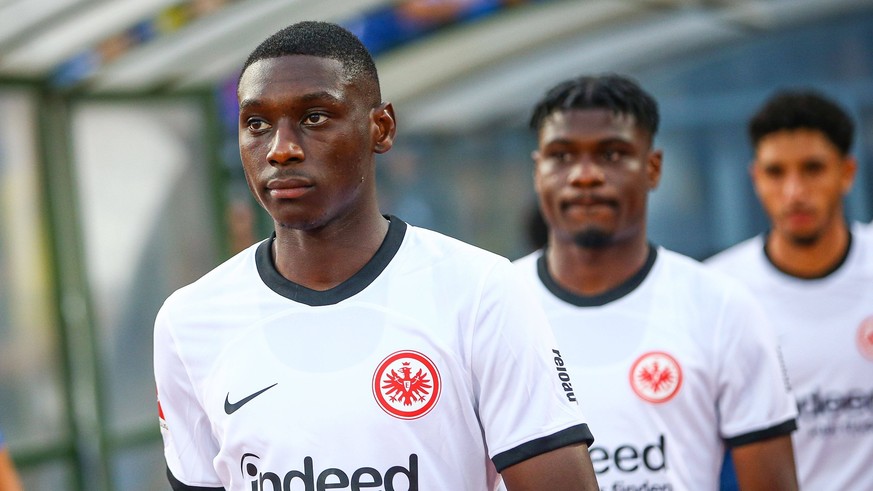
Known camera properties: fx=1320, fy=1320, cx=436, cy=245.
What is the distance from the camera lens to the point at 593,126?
398cm

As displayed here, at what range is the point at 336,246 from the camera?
2.70 metres

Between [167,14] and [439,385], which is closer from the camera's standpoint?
[439,385]

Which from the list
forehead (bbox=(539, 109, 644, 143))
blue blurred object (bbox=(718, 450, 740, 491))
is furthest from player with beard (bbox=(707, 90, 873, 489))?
forehead (bbox=(539, 109, 644, 143))

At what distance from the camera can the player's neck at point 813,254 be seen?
15.7 ft

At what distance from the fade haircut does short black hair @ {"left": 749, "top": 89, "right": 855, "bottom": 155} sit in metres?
2.62

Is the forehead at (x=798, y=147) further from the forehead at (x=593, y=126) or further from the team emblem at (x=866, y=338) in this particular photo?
the forehead at (x=593, y=126)

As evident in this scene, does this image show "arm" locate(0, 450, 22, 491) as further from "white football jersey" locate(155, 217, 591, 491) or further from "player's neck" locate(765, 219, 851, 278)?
"player's neck" locate(765, 219, 851, 278)

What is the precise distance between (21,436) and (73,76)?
6.29 feet

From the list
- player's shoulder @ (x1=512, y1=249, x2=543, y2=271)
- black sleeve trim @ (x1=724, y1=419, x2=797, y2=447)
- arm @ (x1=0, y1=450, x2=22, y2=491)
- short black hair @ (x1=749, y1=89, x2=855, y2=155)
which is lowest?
black sleeve trim @ (x1=724, y1=419, x2=797, y2=447)

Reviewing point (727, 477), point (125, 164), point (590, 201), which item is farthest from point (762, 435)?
point (125, 164)

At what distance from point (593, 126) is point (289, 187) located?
1.64 metres

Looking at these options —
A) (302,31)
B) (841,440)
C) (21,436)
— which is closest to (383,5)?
(21,436)

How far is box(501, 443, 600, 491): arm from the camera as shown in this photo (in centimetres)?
245

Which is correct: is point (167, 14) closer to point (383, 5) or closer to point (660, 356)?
point (383, 5)
